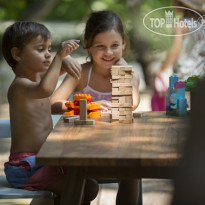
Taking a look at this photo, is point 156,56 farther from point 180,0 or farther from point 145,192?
point 145,192

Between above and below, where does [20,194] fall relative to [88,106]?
below

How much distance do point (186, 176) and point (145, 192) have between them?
10.8 ft

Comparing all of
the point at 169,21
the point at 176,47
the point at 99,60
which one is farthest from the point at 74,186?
the point at 169,21

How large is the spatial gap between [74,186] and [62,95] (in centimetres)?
134

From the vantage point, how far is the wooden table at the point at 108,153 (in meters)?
1.36

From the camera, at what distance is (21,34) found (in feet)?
7.45

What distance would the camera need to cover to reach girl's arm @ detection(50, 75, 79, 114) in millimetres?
2668

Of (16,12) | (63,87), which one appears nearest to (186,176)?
(63,87)

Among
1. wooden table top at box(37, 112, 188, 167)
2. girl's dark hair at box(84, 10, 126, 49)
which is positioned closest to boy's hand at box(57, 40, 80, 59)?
wooden table top at box(37, 112, 188, 167)

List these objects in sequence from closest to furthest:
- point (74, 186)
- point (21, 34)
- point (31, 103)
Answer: point (74, 186) → point (31, 103) → point (21, 34)

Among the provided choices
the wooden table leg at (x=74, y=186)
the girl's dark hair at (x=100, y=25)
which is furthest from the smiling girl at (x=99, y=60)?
the wooden table leg at (x=74, y=186)

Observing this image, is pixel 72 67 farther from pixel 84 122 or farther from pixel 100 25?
pixel 100 25

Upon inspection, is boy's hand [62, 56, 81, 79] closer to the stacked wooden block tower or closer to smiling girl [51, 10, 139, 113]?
the stacked wooden block tower

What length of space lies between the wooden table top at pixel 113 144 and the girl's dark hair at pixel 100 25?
91cm
